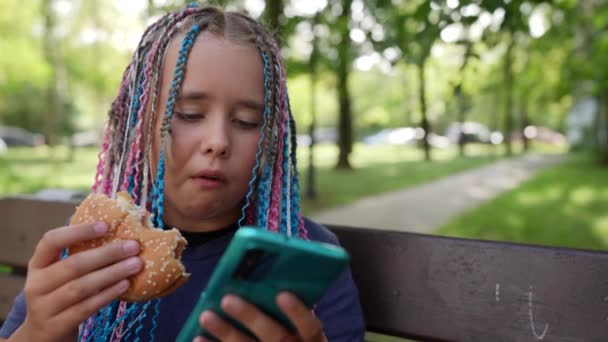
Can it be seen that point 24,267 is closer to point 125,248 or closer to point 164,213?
point 164,213

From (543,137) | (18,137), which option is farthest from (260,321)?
(543,137)

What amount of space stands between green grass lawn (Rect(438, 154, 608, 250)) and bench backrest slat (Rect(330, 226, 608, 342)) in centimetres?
499

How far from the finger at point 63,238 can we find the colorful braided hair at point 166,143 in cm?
30

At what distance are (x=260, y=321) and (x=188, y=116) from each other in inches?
27.1

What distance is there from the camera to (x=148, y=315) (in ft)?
5.43

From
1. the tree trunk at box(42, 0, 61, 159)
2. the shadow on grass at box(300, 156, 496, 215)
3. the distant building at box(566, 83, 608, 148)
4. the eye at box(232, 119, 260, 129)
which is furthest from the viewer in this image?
the tree trunk at box(42, 0, 61, 159)

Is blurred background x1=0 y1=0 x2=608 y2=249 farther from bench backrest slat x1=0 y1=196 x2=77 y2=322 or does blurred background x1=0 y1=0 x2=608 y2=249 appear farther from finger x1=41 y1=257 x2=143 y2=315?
finger x1=41 y1=257 x2=143 y2=315

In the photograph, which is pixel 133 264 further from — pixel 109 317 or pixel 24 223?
pixel 24 223

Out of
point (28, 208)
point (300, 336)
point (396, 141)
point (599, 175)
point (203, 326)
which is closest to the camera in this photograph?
point (203, 326)

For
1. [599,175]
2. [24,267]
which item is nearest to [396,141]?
[599,175]

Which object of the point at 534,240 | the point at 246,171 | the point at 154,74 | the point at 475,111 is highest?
the point at 475,111

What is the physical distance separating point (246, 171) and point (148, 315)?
518 mm

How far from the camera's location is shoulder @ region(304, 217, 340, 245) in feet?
6.00

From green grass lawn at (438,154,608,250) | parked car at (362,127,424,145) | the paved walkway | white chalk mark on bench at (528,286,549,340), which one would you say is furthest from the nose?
parked car at (362,127,424,145)
